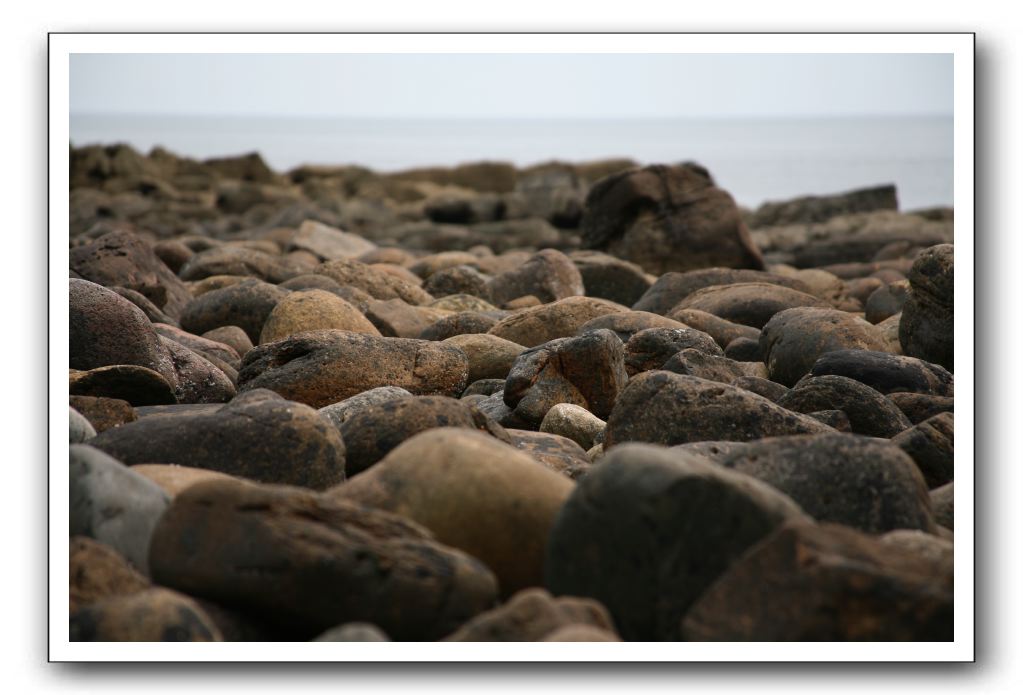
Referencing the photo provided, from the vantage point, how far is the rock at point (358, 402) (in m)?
5.18

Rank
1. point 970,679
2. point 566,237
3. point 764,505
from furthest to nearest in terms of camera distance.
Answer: point 566,237, point 970,679, point 764,505

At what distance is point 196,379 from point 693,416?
2885 millimetres

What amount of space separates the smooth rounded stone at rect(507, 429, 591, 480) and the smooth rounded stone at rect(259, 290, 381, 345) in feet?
7.25

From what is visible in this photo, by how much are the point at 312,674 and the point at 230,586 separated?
13.4 inches

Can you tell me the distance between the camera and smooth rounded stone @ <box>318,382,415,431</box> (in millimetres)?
5180

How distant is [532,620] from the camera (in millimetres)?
2801

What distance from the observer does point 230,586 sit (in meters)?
3.03

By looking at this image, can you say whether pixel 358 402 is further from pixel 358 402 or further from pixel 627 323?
pixel 627 323

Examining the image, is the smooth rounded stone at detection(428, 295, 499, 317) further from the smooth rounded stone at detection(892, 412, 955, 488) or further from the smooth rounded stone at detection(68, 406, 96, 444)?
the smooth rounded stone at detection(892, 412, 955, 488)

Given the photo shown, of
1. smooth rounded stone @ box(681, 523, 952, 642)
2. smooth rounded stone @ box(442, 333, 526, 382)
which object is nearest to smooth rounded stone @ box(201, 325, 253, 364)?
smooth rounded stone @ box(442, 333, 526, 382)

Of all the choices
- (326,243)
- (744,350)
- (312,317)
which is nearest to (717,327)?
(744,350)

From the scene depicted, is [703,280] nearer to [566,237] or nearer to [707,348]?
[707,348]

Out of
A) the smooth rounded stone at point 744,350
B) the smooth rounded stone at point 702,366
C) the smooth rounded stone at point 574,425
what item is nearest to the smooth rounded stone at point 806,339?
the smooth rounded stone at point 744,350
